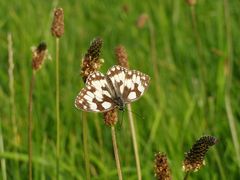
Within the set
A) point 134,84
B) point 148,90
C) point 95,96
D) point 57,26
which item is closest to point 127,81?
point 134,84

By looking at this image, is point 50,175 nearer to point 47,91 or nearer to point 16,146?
point 16,146

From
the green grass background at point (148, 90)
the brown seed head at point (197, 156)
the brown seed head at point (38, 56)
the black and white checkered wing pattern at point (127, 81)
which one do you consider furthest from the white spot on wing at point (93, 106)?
the green grass background at point (148, 90)

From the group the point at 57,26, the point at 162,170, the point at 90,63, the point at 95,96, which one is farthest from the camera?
the point at 57,26

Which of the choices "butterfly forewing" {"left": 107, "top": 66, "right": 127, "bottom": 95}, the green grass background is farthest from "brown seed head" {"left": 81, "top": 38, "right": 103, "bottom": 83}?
the green grass background

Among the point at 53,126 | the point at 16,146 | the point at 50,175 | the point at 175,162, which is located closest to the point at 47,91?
the point at 53,126

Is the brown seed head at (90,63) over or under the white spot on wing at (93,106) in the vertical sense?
over

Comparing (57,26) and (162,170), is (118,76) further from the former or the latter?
(162,170)

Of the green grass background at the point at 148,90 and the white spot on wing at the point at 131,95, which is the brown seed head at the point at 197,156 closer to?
the white spot on wing at the point at 131,95

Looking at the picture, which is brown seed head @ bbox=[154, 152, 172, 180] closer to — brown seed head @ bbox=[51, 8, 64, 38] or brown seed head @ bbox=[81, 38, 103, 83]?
brown seed head @ bbox=[81, 38, 103, 83]
